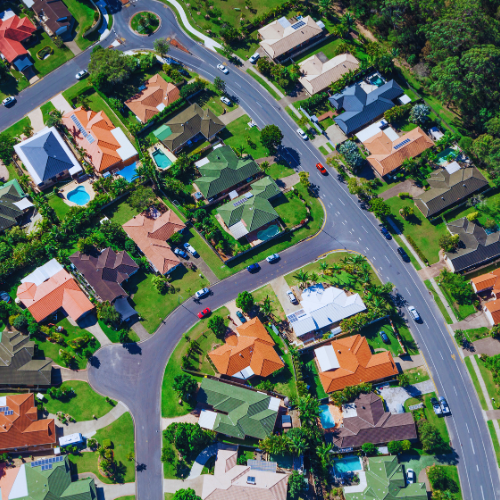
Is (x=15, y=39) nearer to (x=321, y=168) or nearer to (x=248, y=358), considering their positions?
(x=321, y=168)

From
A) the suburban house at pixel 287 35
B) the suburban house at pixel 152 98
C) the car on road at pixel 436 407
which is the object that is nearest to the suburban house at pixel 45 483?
the car on road at pixel 436 407

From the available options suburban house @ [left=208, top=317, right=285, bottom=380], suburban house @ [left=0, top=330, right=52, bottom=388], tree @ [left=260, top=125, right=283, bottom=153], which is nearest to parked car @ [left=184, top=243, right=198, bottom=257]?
suburban house @ [left=208, top=317, right=285, bottom=380]

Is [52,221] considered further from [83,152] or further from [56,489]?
[56,489]

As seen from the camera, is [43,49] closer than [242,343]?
No

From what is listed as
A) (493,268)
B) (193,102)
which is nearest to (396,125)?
(493,268)

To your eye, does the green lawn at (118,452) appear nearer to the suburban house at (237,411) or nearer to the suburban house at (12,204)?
the suburban house at (237,411)

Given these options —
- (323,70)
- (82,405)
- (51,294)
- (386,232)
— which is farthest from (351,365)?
(323,70)
